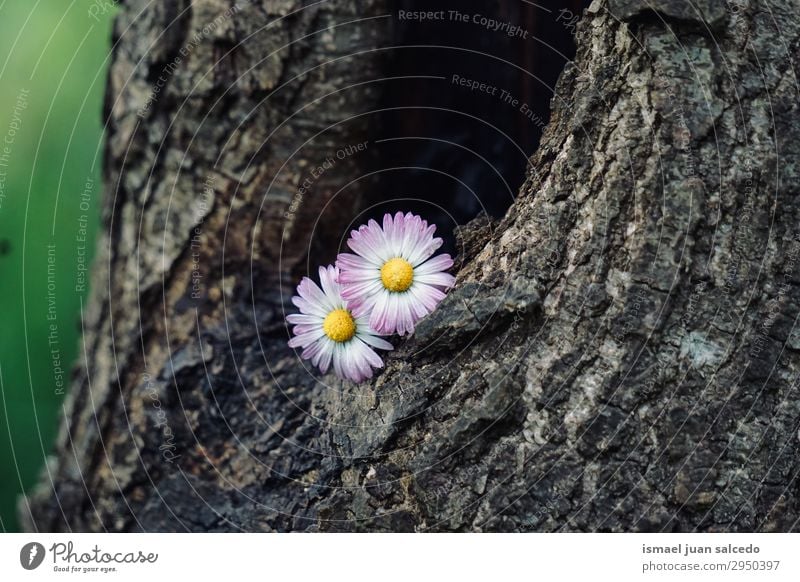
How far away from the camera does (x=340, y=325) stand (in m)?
0.80

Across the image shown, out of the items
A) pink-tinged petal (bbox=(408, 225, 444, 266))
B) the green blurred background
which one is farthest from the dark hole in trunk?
the green blurred background

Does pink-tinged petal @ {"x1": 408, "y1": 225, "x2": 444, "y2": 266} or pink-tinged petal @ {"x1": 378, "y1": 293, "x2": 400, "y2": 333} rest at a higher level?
pink-tinged petal @ {"x1": 408, "y1": 225, "x2": 444, "y2": 266}

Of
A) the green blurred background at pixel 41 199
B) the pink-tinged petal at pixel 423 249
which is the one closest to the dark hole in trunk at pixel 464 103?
the pink-tinged petal at pixel 423 249

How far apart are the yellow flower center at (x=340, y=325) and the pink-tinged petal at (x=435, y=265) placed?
9 cm

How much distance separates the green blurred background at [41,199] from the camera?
3.03 ft

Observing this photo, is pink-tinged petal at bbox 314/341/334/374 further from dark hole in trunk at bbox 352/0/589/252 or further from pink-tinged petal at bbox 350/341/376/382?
dark hole in trunk at bbox 352/0/589/252

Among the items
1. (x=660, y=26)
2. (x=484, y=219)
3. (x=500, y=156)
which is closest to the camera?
(x=660, y=26)

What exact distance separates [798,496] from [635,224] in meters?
0.30

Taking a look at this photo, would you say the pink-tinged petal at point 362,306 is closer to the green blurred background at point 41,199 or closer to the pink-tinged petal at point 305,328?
the pink-tinged petal at point 305,328

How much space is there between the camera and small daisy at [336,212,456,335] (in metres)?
0.77

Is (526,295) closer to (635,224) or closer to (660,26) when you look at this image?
(635,224)

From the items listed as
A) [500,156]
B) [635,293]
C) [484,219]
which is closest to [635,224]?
[635,293]

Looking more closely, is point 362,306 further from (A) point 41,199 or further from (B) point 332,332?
(A) point 41,199

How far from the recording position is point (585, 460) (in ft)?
2.24
